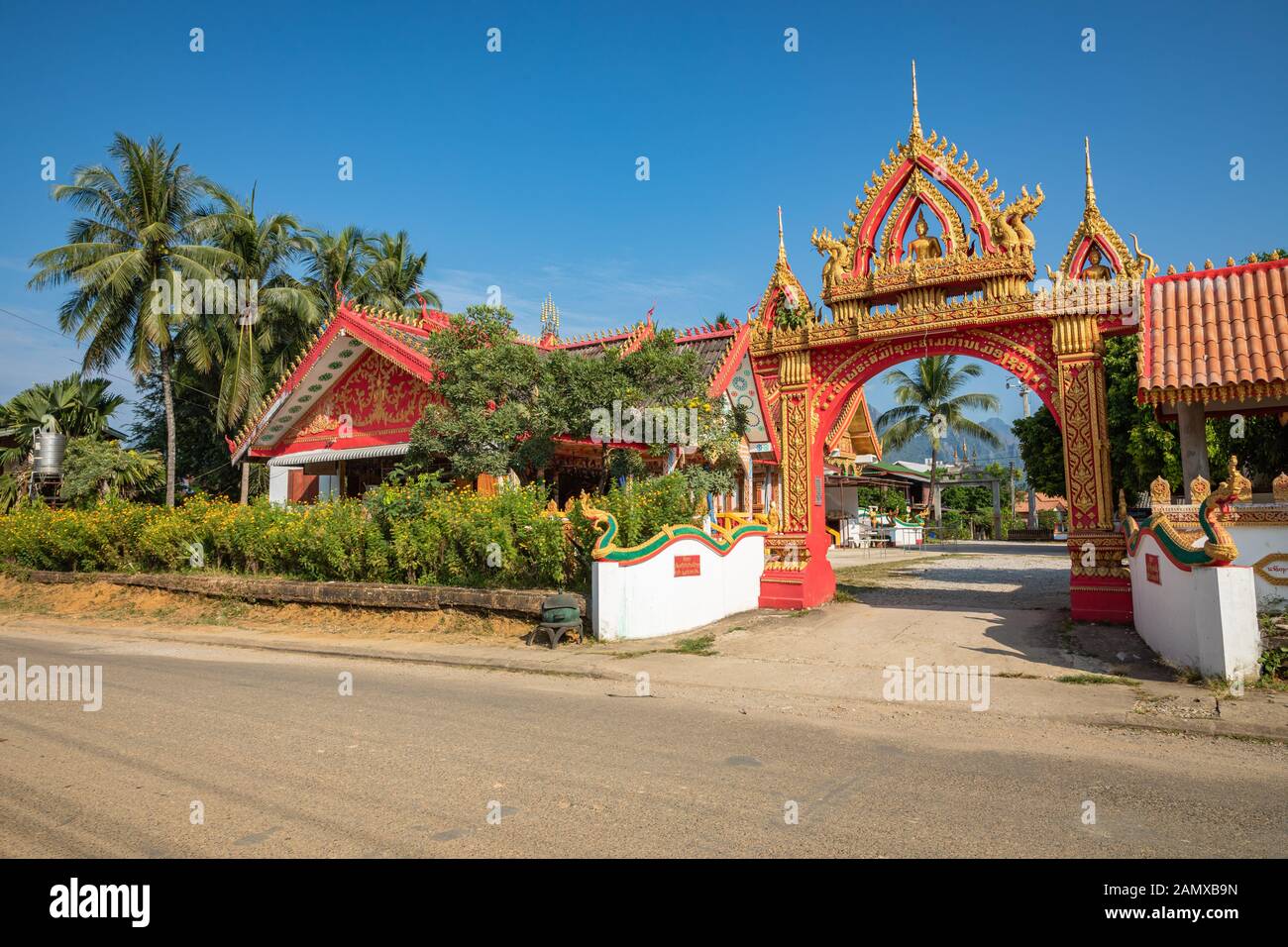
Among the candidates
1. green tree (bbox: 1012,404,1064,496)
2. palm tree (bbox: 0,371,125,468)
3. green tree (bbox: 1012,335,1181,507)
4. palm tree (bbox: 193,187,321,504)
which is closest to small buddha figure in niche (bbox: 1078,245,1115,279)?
green tree (bbox: 1012,335,1181,507)

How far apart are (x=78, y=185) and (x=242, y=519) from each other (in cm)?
1680

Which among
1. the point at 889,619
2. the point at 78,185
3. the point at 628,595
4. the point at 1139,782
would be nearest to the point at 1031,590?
the point at 889,619

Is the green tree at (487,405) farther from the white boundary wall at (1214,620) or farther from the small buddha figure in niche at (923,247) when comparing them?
the white boundary wall at (1214,620)

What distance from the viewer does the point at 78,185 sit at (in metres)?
25.2

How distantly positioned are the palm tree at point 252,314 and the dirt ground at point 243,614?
899 cm

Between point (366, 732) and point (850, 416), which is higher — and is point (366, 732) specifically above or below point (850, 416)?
below

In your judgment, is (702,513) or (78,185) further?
(78,185)

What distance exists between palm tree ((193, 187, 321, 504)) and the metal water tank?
16.3ft

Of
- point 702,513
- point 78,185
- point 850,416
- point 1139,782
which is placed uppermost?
point 78,185

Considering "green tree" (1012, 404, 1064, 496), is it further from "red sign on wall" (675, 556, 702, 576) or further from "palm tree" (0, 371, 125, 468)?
"palm tree" (0, 371, 125, 468)

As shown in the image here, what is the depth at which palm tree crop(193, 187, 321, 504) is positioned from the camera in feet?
92.1

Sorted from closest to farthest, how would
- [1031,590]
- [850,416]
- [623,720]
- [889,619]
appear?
[623,720]
[889,619]
[1031,590]
[850,416]
